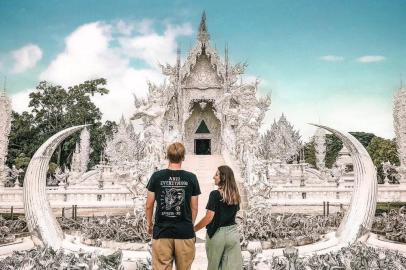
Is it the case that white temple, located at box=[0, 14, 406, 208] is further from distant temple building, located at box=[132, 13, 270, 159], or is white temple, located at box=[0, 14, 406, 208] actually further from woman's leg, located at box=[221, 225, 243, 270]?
woman's leg, located at box=[221, 225, 243, 270]

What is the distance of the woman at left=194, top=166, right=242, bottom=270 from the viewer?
3.59 metres

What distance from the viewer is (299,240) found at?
319 inches

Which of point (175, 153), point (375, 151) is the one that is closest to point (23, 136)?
point (375, 151)

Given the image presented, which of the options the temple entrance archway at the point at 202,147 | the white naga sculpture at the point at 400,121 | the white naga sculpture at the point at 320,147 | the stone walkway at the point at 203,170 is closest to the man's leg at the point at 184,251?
the stone walkway at the point at 203,170

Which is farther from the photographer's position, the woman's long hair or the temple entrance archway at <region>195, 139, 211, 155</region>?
the temple entrance archway at <region>195, 139, 211, 155</region>

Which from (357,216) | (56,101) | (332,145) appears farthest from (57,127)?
(357,216)

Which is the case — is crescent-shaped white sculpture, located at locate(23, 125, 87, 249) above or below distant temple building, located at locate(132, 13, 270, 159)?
below

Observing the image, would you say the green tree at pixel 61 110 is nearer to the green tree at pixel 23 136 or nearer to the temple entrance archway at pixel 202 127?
the green tree at pixel 23 136

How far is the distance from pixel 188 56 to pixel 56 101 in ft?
71.6

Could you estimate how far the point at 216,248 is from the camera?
12.2 ft

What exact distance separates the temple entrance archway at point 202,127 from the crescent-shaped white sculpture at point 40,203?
54.0 ft

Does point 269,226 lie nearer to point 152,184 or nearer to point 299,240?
point 299,240

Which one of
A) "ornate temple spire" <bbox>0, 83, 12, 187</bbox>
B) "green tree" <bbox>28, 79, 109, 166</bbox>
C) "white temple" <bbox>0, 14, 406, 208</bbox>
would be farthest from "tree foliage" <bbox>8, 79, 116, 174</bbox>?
"ornate temple spire" <bbox>0, 83, 12, 187</bbox>

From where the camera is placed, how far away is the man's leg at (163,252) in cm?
339
